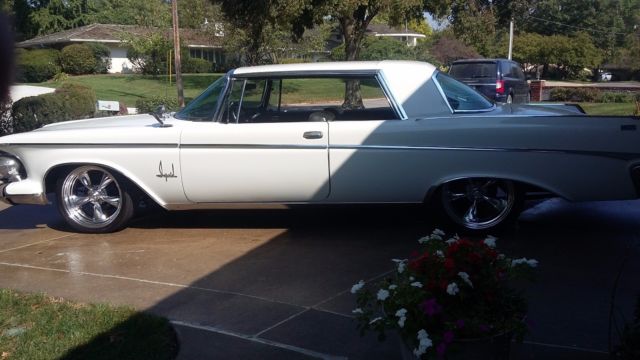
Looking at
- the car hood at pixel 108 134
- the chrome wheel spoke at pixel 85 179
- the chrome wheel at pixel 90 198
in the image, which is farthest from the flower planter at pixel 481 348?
the chrome wheel spoke at pixel 85 179

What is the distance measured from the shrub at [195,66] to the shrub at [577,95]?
29094 millimetres

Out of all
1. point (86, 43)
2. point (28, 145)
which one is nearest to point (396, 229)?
point (28, 145)

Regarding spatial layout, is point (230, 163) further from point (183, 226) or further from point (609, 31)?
point (609, 31)

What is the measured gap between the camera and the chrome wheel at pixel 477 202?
6238mm

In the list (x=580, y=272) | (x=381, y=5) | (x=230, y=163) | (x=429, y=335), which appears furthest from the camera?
(x=381, y=5)

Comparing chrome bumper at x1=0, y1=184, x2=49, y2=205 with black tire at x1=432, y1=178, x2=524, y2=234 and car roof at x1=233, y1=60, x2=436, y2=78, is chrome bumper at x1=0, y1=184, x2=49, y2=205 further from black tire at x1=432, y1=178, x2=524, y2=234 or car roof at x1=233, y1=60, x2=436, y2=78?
black tire at x1=432, y1=178, x2=524, y2=234

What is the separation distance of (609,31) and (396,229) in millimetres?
70237

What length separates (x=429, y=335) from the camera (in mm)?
3242

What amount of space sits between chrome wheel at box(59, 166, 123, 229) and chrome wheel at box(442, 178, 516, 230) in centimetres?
307

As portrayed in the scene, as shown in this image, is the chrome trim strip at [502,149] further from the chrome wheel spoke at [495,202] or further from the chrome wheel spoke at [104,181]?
the chrome wheel spoke at [104,181]

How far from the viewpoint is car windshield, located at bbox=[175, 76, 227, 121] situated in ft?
21.9

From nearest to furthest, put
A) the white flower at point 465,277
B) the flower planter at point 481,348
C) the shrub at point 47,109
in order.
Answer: the flower planter at point 481,348 → the white flower at point 465,277 → the shrub at point 47,109

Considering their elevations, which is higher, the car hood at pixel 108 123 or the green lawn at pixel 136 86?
the car hood at pixel 108 123

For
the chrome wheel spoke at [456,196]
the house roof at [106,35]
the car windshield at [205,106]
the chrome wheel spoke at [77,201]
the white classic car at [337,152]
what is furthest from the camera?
the house roof at [106,35]
